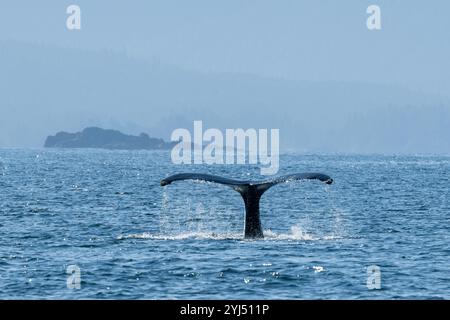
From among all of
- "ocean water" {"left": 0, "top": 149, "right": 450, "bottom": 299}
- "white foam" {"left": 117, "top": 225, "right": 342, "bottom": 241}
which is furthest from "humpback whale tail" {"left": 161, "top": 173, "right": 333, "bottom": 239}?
"white foam" {"left": 117, "top": 225, "right": 342, "bottom": 241}

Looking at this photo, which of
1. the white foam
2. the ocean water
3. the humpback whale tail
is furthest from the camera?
the white foam

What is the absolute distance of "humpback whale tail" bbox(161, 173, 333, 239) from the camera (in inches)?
1180

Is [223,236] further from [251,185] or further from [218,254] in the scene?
[251,185]

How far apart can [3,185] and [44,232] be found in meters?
53.9

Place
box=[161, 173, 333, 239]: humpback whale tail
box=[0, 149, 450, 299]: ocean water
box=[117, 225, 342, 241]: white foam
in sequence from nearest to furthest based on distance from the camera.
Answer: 1. box=[0, 149, 450, 299]: ocean water
2. box=[161, 173, 333, 239]: humpback whale tail
3. box=[117, 225, 342, 241]: white foam

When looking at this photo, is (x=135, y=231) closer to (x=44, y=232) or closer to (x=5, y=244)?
(x=44, y=232)

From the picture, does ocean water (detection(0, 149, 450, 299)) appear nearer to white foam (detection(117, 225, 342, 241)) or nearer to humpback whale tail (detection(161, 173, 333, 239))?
white foam (detection(117, 225, 342, 241))

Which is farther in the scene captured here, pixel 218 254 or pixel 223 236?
pixel 223 236

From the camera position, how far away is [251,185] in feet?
108

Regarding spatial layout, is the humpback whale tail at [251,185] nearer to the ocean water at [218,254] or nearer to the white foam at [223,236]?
the ocean water at [218,254]

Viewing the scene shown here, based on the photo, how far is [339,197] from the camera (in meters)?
80.5

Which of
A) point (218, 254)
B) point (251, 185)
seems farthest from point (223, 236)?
point (251, 185)
